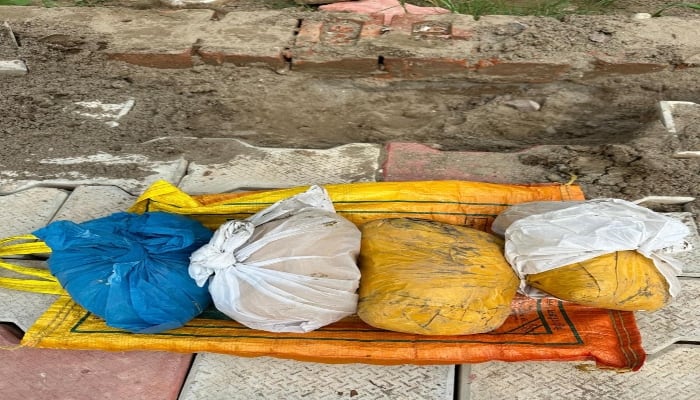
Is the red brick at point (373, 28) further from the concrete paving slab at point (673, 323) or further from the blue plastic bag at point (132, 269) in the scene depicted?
the concrete paving slab at point (673, 323)

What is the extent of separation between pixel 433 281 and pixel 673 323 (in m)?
0.81

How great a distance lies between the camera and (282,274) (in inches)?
83.2

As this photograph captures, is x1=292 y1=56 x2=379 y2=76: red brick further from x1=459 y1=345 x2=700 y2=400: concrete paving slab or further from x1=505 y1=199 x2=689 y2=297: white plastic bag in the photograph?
x1=459 y1=345 x2=700 y2=400: concrete paving slab

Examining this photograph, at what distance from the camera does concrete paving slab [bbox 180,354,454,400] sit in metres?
2.05

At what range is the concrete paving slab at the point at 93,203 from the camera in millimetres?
2742

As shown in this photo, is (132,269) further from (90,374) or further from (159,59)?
(159,59)

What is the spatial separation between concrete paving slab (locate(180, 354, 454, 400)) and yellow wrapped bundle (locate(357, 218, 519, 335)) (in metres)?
0.14

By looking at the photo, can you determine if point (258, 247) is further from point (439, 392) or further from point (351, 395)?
point (439, 392)

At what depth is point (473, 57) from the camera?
3.60m

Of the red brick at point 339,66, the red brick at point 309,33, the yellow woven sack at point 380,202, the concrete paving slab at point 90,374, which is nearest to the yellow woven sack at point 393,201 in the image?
the yellow woven sack at point 380,202

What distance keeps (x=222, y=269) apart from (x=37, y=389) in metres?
0.66

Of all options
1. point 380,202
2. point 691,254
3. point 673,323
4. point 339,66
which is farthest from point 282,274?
point 339,66

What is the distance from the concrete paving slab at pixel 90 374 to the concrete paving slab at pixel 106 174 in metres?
0.86

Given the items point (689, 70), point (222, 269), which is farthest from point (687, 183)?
point (222, 269)
